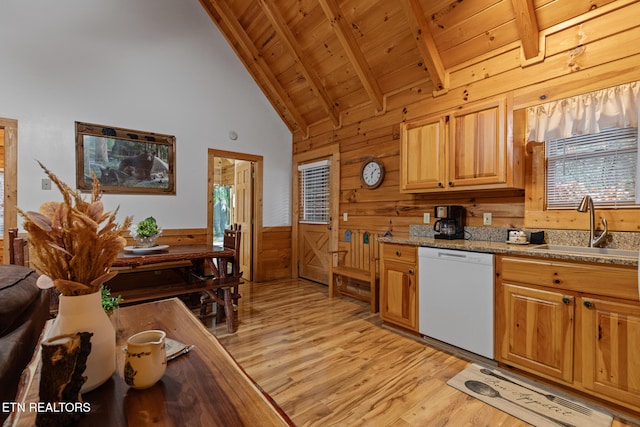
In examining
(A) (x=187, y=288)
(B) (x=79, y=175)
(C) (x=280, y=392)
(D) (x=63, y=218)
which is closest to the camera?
(D) (x=63, y=218)

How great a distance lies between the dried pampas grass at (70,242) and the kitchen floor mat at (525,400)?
7.24 feet

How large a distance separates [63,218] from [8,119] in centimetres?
368

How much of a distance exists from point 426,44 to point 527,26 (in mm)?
825

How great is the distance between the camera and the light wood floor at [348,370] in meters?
1.74

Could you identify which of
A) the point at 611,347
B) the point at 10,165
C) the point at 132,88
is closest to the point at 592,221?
the point at 611,347

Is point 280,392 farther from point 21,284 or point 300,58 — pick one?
point 300,58

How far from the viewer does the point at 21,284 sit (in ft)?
4.39

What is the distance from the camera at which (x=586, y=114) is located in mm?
2215

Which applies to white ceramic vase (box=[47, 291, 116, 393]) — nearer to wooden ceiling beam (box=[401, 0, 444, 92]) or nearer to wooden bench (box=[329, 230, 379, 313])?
wooden bench (box=[329, 230, 379, 313])

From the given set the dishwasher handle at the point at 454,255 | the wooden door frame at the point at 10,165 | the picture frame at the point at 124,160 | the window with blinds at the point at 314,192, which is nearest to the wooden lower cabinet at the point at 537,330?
the dishwasher handle at the point at 454,255

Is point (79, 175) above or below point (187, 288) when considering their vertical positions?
above

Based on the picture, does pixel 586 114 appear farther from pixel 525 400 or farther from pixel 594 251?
pixel 525 400

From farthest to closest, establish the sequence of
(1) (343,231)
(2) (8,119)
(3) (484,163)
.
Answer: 1. (1) (343,231)
2. (2) (8,119)
3. (3) (484,163)

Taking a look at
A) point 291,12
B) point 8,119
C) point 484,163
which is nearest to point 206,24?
point 291,12
